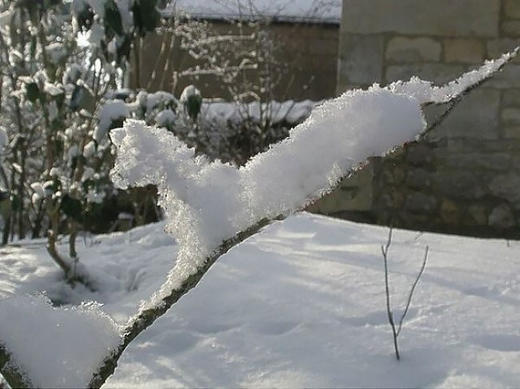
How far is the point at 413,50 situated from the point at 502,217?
113 centimetres

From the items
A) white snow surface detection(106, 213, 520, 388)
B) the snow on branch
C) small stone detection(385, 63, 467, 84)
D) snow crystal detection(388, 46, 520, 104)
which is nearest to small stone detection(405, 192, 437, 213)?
small stone detection(385, 63, 467, 84)

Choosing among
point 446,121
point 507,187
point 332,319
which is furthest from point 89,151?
point 507,187

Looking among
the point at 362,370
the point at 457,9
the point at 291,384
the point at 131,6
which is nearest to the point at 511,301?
the point at 362,370

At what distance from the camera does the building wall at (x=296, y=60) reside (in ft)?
28.5

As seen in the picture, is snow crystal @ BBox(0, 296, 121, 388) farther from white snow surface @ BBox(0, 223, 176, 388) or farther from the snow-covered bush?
the snow-covered bush

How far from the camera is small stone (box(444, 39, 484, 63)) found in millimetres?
4301

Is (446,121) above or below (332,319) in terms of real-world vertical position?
above

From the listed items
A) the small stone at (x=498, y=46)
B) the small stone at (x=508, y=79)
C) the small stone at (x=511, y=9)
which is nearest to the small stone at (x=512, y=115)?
the small stone at (x=508, y=79)

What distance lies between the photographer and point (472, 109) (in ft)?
14.1

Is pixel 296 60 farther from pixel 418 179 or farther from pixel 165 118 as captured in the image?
pixel 165 118

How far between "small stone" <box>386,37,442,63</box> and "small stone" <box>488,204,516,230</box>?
3.17 feet

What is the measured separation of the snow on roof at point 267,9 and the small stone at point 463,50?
2.71m

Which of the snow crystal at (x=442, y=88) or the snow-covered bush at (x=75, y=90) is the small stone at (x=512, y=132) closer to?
the snow-covered bush at (x=75, y=90)

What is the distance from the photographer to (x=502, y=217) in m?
4.32
